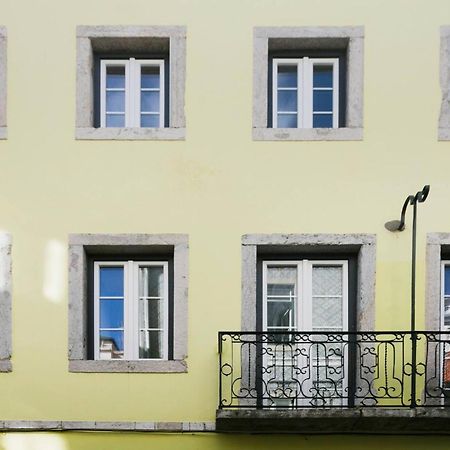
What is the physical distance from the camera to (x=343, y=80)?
8328mm

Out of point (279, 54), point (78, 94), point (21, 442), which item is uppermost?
point (279, 54)

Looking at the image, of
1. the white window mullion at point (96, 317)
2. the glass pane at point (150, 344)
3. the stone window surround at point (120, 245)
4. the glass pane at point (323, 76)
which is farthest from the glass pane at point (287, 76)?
the glass pane at point (150, 344)

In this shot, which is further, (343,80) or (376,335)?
(343,80)

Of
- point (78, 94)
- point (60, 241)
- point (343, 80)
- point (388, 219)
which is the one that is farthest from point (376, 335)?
point (78, 94)

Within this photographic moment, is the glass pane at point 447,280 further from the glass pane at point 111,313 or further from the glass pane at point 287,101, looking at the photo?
the glass pane at point 111,313

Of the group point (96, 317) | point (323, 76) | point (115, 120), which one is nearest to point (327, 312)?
point (96, 317)

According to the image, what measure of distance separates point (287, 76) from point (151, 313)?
3134 millimetres

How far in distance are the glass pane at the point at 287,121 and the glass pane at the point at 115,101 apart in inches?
71.3

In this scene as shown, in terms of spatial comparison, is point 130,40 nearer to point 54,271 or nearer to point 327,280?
point 54,271

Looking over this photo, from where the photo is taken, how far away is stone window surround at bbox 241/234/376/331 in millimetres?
7883

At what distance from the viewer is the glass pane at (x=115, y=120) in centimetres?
835

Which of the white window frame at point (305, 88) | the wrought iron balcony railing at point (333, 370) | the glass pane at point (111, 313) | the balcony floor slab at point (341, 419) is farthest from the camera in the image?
the white window frame at point (305, 88)

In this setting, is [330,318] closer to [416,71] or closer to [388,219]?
[388,219]

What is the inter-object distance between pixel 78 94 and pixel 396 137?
3.55m
